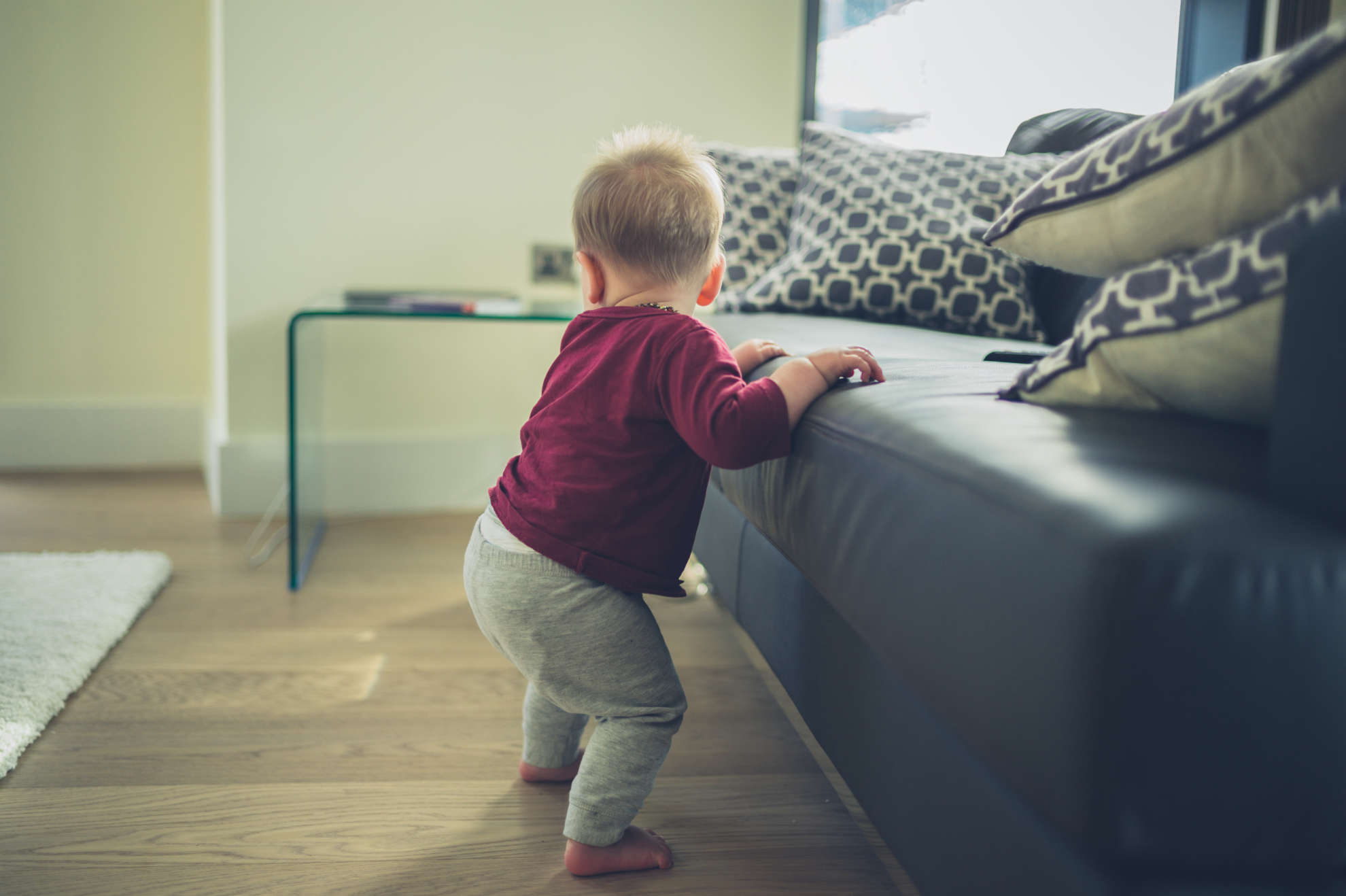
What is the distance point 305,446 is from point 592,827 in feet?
4.63

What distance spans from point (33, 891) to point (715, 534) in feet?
2.85

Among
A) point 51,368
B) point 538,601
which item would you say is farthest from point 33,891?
point 51,368

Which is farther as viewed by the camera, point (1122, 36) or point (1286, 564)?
point (1122, 36)

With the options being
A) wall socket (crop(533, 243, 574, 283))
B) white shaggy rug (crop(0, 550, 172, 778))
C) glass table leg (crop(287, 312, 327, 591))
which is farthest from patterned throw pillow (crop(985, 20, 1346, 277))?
wall socket (crop(533, 243, 574, 283))

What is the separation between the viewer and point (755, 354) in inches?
42.6

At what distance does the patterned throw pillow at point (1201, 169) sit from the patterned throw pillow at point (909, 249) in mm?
789

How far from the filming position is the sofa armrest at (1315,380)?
0.46 meters

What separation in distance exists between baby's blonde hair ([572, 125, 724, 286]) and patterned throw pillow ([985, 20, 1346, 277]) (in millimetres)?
317

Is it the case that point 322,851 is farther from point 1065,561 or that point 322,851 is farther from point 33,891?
point 1065,561

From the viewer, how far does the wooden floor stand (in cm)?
96

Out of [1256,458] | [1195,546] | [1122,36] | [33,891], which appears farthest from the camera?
[1122,36]

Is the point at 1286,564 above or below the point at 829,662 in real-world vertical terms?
above

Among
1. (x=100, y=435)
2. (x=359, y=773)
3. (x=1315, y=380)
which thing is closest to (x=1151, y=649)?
(x=1315, y=380)

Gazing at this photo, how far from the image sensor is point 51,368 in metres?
2.70
